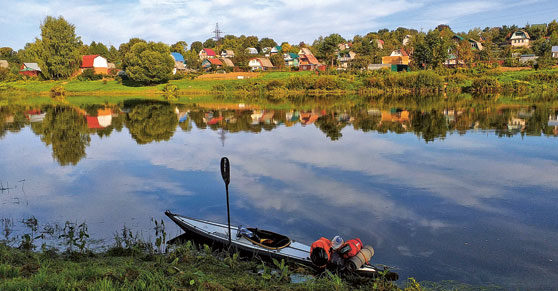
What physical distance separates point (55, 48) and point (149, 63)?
26.7 m

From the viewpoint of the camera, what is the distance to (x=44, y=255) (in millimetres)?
9852

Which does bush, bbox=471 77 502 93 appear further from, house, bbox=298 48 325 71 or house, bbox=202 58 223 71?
house, bbox=202 58 223 71

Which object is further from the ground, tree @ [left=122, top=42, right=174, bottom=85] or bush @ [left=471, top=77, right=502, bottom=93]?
tree @ [left=122, top=42, right=174, bottom=85]

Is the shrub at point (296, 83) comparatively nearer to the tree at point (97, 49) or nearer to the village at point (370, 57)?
the village at point (370, 57)

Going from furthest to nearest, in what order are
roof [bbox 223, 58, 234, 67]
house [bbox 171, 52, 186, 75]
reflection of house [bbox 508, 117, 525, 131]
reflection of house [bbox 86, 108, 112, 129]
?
roof [bbox 223, 58, 234, 67], house [bbox 171, 52, 186, 75], reflection of house [bbox 86, 108, 112, 129], reflection of house [bbox 508, 117, 525, 131]

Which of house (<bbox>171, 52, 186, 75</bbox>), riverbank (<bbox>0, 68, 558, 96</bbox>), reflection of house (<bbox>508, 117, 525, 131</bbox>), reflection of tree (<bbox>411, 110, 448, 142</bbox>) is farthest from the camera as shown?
house (<bbox>171, 52, 186, 75</bbox>)

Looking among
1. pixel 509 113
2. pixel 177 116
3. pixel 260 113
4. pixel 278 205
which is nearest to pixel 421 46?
pixel 509 113

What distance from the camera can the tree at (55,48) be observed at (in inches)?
3519

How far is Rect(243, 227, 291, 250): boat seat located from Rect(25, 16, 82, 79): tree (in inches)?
3721

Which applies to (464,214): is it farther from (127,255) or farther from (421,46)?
(421,46)

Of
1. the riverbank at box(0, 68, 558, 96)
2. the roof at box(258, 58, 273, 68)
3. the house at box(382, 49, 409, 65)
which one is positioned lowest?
the riverbank at box(0, 68, 558, 96)

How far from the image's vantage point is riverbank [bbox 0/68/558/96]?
75.0 metres

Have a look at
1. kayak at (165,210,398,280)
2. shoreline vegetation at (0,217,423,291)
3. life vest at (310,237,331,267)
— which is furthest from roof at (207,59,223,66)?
life vest at (310,237,331,267)

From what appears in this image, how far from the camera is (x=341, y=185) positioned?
1727 cm
